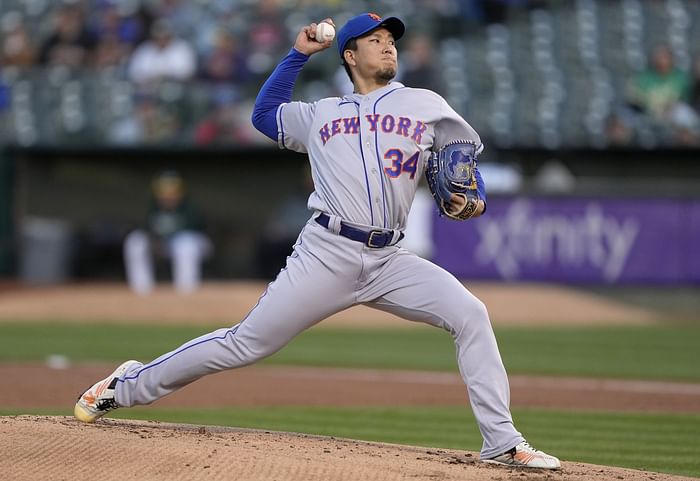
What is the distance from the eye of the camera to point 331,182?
198 inches

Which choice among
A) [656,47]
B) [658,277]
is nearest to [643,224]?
[658,277]

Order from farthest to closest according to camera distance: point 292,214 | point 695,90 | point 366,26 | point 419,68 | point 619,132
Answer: point 292,214 < point 695,90 < point 619,132 < point 419,68 < point 366,26

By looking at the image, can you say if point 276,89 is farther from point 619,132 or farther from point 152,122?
point 152,122

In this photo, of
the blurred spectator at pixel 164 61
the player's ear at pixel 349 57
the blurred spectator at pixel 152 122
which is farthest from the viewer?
the blurred spectator at pixel 164 61

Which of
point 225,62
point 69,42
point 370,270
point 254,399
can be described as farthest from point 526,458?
point 69,42

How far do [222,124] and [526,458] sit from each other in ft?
41.5

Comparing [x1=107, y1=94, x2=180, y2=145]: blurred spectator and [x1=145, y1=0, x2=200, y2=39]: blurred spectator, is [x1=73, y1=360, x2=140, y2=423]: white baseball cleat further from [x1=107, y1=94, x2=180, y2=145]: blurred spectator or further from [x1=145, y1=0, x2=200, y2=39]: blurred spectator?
[x1=145, y1=0, x2=200, y2=39]: blurred spectator

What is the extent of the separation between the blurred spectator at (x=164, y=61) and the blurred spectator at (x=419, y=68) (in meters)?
3.23

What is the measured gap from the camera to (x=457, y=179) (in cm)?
495

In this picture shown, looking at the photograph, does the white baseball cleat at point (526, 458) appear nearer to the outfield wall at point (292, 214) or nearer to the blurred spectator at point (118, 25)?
the outfield wall at point (292, 214)

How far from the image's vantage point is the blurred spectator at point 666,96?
1630 centimetres

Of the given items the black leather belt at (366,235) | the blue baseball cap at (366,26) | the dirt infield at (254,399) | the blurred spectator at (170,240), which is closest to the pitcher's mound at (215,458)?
the dirt infield at (254,399)

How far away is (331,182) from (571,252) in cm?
1100

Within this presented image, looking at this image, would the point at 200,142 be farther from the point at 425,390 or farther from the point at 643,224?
the point at 425,390
